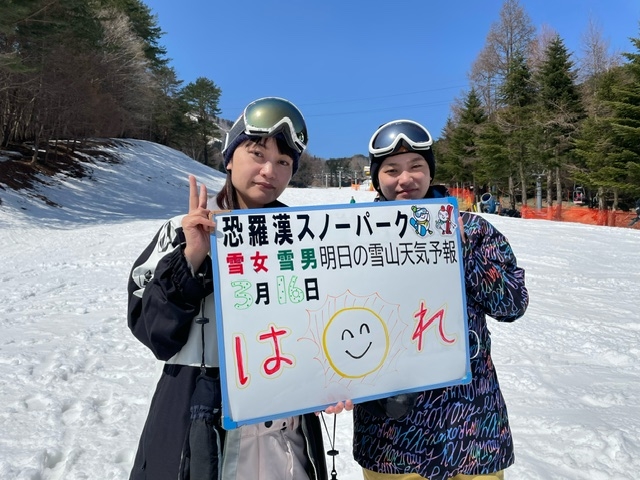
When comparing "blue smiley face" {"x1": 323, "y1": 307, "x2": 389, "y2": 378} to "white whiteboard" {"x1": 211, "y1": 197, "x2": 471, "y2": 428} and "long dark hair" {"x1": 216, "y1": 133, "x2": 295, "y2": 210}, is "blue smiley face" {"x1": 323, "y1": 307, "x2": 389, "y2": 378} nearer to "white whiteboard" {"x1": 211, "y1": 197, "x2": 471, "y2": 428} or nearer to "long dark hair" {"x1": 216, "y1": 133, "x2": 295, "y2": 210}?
"white whiteboard" {"x1": 211, "y1": 197, "x2": 471, "y2": 428}

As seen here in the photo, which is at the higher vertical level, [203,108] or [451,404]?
[203,108]

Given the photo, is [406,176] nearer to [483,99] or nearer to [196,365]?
[196,365]

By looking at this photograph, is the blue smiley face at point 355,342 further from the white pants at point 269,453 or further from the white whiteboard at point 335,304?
the white pants at point 269,453

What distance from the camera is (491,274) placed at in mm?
1765

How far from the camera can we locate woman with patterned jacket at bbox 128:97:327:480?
142 centimetres

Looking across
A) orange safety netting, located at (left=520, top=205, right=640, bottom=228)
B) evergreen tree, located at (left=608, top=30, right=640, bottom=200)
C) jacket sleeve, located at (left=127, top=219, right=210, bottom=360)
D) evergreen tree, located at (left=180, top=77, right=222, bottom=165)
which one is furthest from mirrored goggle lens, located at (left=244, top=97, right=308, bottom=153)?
evergreen tree, located at (left=180, top=77, right=222, bottom=165)

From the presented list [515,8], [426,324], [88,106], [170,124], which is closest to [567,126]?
[515,8]

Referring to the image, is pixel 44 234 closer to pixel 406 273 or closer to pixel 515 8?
pixel 406 273

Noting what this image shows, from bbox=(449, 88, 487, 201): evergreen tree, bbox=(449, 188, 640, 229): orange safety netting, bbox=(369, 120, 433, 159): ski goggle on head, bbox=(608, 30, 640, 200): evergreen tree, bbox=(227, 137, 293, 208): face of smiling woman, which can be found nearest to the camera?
bbox=(227, 137, 293, 208): face of smiling woman

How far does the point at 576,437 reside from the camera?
313 centimetres

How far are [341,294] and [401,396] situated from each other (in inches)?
18.1

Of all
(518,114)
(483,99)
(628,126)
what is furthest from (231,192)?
(483,99)

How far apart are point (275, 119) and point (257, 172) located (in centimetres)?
→ 22

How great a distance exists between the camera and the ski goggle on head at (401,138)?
1.87 metres
